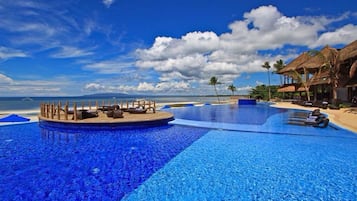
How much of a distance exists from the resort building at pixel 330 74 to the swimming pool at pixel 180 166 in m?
13.9

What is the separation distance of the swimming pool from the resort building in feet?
45.6

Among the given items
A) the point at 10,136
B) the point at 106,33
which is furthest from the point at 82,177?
the point at 106,33

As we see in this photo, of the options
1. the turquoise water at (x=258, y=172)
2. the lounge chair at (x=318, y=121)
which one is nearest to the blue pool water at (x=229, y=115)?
the lounge chair at (x=318, y=121)

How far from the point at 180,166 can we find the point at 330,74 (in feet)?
73.3

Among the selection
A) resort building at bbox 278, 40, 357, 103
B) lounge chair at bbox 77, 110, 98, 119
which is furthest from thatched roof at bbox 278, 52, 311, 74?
lounge chair at bbox 77, 110, 98, 119

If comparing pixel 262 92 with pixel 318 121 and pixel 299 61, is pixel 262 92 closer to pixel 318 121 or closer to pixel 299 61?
pixel 299 61

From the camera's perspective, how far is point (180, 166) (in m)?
6.10

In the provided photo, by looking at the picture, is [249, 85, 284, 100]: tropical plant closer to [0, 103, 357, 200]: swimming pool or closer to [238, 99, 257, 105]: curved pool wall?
[238, 99, 257, 105]: curved pool wall

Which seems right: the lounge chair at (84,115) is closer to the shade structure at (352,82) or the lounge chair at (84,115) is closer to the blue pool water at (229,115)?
the blue pool water at (229,115)

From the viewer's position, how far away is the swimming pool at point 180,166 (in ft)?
14.6

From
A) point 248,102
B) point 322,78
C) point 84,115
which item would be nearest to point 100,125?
point 84,115

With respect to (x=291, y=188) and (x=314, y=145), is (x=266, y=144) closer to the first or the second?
(x=314, y=145)

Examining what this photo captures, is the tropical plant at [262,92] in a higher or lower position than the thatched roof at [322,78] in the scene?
lower

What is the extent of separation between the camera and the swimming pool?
446 centimetres
